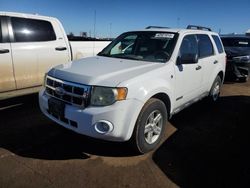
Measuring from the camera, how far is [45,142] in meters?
3.82

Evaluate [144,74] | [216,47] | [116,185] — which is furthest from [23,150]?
[216,47]

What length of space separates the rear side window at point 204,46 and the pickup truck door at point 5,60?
12.1 ft

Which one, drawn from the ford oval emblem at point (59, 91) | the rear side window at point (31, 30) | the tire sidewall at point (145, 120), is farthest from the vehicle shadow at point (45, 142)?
the rear side window at point (31, 30)

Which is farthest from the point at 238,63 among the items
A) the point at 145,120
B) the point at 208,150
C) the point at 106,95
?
the point at 106,95

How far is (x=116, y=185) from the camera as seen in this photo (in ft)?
9.39

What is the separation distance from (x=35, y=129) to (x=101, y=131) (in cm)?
173

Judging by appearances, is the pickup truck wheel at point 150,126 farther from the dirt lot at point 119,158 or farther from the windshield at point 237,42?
the windshield at point 237,42

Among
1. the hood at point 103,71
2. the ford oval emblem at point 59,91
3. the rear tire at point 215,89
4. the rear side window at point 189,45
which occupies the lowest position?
the rear tire at point 215,89

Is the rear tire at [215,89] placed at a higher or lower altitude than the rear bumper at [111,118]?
lower

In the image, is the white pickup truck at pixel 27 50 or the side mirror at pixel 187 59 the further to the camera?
the white pickup truck at pixel 27 50

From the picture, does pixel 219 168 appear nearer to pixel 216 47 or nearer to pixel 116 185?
pixel 116 185

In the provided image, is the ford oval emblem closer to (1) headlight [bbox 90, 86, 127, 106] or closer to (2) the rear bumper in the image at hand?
(2) the rear bumper

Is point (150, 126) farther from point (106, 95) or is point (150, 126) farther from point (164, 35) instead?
point (164, 35)

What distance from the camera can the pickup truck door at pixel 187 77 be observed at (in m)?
4.09
